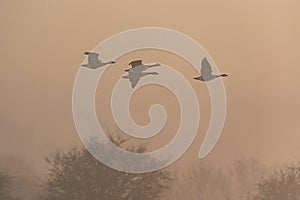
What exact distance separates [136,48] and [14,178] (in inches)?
35.4

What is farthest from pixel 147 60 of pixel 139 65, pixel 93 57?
pixel 93 57

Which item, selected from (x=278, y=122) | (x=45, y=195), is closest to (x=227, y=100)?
(x=278, y=122)

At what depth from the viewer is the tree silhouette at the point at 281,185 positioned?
275 centimetres

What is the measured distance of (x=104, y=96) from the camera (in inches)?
109

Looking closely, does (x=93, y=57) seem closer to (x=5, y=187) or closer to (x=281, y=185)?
(x=5, y=187)

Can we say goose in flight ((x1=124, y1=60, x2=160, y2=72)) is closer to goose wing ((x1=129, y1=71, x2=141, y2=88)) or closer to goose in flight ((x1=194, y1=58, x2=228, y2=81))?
goose wing ((x1=129, y1=71, x2=141, y2=88))

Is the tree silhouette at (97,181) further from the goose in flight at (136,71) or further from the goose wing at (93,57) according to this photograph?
the goose wing at (93,57)

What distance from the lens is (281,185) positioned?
109 inches

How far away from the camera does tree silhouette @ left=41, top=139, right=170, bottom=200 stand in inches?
107

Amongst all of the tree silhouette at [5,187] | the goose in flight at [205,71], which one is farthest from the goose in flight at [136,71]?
the tree silhouette at [5,187]

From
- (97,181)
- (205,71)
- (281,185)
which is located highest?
(205,71)

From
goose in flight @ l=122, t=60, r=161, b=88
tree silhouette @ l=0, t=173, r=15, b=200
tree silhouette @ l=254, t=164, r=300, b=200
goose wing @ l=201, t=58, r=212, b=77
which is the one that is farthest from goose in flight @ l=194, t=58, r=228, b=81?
tree silhouette @ l=0, t=173, r=15, b=200

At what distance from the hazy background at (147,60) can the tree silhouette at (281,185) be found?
65 millimetres

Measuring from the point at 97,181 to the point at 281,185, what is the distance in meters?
0.95
